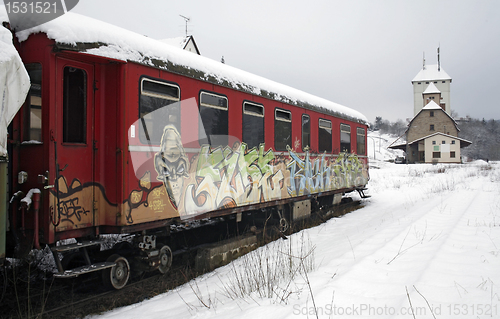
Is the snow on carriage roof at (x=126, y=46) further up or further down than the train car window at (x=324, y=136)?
further up

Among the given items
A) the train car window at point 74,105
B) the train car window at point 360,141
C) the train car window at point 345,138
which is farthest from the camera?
the train car window at point 360,141

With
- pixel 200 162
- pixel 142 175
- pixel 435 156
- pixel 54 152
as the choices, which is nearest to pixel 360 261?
pixel 200 162

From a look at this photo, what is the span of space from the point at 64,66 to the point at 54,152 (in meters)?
1.10

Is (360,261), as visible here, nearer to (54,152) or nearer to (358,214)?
(54,152)

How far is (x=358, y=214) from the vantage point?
34.9 ft

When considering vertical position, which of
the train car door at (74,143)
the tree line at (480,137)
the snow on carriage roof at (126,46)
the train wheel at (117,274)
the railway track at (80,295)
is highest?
the tree line at (480,137)

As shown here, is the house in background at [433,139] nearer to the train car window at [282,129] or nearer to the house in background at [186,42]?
the house in background at [186,42]

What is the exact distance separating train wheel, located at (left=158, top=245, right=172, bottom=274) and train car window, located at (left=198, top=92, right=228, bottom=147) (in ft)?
5.99

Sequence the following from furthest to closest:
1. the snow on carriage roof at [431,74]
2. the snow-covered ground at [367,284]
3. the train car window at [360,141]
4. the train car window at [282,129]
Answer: the snow on carriage roof at [431,74] < the train car window at [360,141] < the train car window at [282,129] < the snow-covered ground at [367,284]

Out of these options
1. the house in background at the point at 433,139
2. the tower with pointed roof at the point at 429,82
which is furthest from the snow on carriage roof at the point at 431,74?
the house in background at the point at 433,139

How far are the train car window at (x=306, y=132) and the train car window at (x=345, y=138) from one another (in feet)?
8.06

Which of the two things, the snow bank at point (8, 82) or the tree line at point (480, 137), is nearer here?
the snow bank at point (8, 82)

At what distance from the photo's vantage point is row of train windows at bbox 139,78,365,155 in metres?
4.84

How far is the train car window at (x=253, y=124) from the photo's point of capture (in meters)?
6.75
